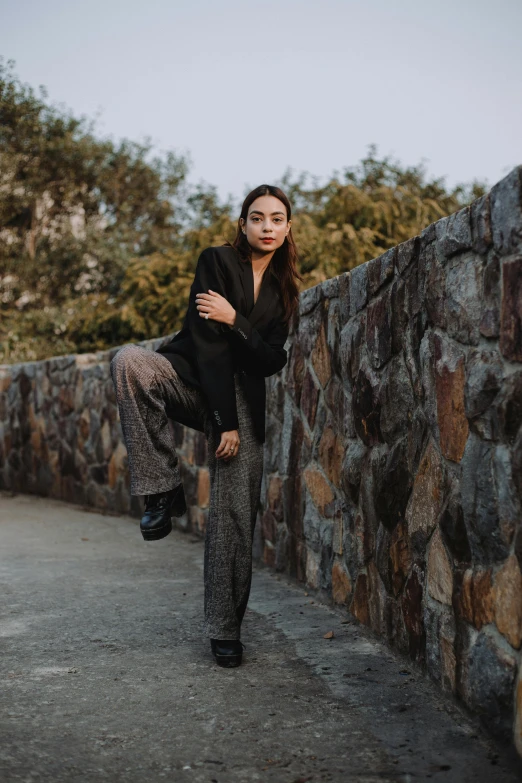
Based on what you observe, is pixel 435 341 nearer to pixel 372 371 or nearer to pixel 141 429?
pixel 372 371

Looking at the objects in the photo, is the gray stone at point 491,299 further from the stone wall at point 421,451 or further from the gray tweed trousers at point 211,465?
the gray tweed trousers at point 211,465

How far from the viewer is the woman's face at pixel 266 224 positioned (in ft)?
12.1

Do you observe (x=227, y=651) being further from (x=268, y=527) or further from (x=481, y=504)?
(x=268, y=527)

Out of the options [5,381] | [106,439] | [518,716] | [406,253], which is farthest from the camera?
[5,381]

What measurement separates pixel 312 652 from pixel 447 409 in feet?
4.25

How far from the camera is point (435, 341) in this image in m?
3.09

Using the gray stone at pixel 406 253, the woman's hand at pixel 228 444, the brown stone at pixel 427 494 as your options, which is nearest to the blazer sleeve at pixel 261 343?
the woman's hand at pixel 228 444

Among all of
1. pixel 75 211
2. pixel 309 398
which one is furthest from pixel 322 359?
pixel 75 211

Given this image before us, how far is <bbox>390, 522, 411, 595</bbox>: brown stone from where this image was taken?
3434 mm

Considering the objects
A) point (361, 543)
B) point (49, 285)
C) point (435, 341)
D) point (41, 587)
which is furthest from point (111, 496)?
point (49, 285)

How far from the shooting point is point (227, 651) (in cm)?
352

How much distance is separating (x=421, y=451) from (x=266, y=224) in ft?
3.66

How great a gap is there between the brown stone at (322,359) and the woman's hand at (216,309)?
126cm

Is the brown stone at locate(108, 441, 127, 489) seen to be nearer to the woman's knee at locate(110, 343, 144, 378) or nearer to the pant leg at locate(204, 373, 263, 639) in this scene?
the pant leg at locate(204, 373, 263, 639)
